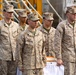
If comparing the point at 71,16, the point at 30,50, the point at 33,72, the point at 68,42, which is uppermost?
the point at 71,16

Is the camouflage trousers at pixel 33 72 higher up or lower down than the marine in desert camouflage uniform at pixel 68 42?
lower down

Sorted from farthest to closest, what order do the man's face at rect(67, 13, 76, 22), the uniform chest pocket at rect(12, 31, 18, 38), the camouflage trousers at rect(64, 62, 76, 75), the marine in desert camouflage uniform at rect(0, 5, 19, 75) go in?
the uniform chest pocket at rect(12, 31, 18, 38)
the marine in desert camouflage uniform at rect(0, 5, 19, 75)
the camouflage trousers at rect(64, 62, 76, 75)
the man's face at rect(67, 13, 76, 22)

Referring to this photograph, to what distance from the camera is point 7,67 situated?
772 centimetres

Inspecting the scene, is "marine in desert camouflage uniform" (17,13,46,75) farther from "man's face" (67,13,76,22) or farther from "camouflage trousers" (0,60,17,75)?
"camouflage trousers" (0,60,17,75)

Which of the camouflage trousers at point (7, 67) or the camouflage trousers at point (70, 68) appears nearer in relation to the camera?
the camouflage trousers at point (70, 68)

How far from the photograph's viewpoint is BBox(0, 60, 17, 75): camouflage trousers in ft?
25.2

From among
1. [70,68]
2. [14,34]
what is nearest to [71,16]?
[70,68]

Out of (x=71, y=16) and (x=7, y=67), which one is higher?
(x=71, y=16)

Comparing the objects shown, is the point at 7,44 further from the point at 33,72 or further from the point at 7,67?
the point at 33,72

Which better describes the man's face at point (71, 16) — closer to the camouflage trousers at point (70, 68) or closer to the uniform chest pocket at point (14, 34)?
the camouflage trousers at point (70, 68)

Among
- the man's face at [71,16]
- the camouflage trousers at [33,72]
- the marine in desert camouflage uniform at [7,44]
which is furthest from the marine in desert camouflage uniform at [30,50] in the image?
the marine in desert camouflage uniform at [7,44]

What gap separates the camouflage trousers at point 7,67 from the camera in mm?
7676

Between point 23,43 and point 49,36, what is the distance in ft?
5.04

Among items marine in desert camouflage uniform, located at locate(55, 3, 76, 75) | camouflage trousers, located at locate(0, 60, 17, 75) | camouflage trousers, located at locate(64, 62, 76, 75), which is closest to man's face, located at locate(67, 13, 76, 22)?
marine in desert camouflage uniform, located at locate(55, 3, 76, 75)
